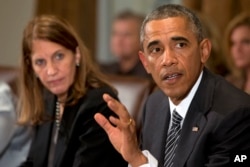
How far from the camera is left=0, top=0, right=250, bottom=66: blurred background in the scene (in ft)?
17.2

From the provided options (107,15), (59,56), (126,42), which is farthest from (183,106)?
(107,15)

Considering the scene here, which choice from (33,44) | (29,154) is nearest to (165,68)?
(33,44)

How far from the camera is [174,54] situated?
2039 mm

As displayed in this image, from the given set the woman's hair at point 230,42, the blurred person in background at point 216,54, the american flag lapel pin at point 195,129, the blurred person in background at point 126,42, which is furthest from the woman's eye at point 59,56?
the blurred person in background at point 126,42

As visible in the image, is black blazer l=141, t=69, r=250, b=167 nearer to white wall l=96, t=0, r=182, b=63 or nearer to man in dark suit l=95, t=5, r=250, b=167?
man in dark suit l=95, t=5, r=250, b=167

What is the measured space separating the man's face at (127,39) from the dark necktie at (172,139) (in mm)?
2626

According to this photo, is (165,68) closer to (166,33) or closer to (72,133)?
(166,33)

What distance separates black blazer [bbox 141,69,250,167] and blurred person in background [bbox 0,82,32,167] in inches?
37.4

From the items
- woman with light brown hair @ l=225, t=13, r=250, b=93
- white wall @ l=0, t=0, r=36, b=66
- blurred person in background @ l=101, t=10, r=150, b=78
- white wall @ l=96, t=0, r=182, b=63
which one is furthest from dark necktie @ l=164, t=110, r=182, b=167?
white wall @ l=0, t=0, r=36, b=66

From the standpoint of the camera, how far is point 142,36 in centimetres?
216

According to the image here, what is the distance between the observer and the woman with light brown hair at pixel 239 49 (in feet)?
12.1

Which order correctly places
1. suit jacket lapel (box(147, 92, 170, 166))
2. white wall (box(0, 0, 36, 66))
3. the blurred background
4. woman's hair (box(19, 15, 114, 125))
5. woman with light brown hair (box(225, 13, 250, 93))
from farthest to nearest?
1. white wall (box(0, 0, 36, 66))
2. the blurred background
3. woman with light brown hair (box(225, 13, 250, 93))
4. woman's hair (box(19, 15, 114, 125))
5. suit jacket lapel (box(147, 92, 170, 166))

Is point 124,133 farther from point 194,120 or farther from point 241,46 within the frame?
point 241,46

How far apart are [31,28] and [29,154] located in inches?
23.7
